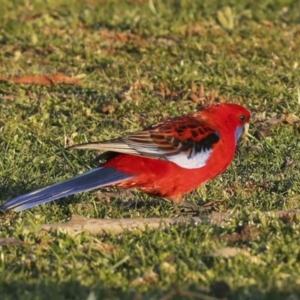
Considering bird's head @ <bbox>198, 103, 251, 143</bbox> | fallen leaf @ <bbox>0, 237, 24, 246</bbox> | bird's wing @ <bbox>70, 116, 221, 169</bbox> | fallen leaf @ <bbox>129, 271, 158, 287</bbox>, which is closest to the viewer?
fallen leaf @ <bbox>129, 271, 158, 287</bbox>

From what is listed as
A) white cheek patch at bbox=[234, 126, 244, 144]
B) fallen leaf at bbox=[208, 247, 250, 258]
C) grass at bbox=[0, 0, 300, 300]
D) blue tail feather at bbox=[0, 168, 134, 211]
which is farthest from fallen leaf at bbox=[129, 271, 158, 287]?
white cheek patch at bbox=[234, 126, 244, 144]

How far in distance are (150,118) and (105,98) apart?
66 centimetres

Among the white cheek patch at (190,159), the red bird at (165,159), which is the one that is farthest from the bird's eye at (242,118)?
the white cheek patch at (190,159)

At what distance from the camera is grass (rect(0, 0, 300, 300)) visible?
4516 mm

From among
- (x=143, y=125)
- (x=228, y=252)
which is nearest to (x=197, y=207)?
(x=228, y=252)

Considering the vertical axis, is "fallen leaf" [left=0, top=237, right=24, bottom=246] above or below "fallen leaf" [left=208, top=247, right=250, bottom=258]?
below

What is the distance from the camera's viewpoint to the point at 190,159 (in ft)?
19.3

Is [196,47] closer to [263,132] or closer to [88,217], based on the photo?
[263,132]

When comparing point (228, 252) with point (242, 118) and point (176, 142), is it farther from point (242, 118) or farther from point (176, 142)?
point (242, 118)

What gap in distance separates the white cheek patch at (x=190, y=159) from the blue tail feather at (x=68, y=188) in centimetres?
32

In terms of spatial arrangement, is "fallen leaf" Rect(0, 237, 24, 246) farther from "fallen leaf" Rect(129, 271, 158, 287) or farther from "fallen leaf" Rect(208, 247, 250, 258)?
"fallen leaf" Rect(208, 247, 250, 258)

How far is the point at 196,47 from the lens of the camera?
9820 millimetres

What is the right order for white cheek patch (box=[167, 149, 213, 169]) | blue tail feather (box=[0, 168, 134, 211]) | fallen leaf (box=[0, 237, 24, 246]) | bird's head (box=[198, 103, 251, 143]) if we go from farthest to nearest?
bird's head (box=[198, 103, 251, 143])
white cheek patch (box=[167, 149, 213, 169])
blue tail feather (box=[0, 168, 134, 211])
fallen leaf (box=[0, 237, 24, 246])

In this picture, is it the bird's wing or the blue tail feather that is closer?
the blue tail feather
